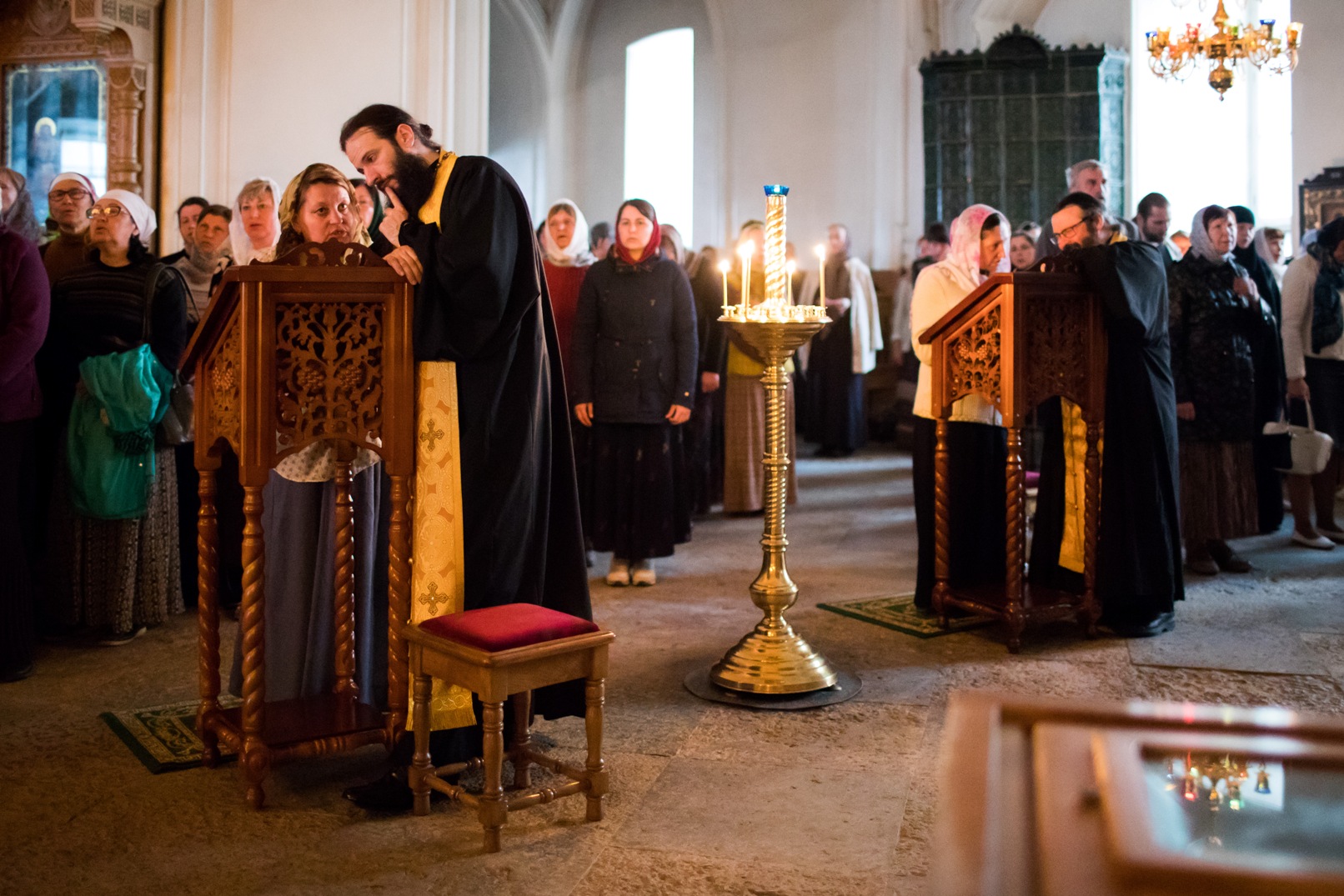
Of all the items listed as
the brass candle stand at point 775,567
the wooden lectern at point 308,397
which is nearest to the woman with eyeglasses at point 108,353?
the wooden lectern at point 308,397

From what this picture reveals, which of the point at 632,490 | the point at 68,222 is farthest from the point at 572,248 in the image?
the point at 68,222

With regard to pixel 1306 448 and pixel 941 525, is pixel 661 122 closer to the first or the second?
pixel 1306 448

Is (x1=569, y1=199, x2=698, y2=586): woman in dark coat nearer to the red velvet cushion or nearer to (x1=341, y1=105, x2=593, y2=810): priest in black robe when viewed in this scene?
(x1=341, y1=105, x2=593, y2=810): priest in black robe

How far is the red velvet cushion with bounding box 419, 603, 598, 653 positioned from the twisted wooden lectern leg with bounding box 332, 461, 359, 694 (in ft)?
1.80

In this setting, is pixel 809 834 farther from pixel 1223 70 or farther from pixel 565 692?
pixel 1223 70

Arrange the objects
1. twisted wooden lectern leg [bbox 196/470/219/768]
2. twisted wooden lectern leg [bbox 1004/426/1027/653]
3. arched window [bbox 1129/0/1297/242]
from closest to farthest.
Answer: twisted wooden lectern leg [bbox 196/470/219/768]
twisted wooden lectern leg [bbox 1004/426/1027/653]
arched window [bbox 1129/0/1297/242]

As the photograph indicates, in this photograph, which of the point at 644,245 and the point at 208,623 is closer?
the point at 208,623

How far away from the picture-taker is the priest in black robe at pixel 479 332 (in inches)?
118

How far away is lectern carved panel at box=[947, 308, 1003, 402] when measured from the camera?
439 cm

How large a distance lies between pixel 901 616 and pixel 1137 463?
1051 millimetres

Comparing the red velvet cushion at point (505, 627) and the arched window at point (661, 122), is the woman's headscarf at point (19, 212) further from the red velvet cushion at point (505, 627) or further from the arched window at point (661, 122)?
the arched window at point (661, 122)

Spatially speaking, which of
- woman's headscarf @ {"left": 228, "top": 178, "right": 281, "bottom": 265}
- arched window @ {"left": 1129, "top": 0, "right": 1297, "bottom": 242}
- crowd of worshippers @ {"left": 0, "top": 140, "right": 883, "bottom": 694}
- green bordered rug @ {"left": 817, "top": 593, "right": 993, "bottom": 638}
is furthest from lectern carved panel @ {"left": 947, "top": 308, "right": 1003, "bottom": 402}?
arched window @ {"left": 1129, "top": 0, "right": 1297, "bottom": 242}

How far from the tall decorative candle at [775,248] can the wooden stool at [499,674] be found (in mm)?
1331

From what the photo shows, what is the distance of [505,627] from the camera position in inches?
108
